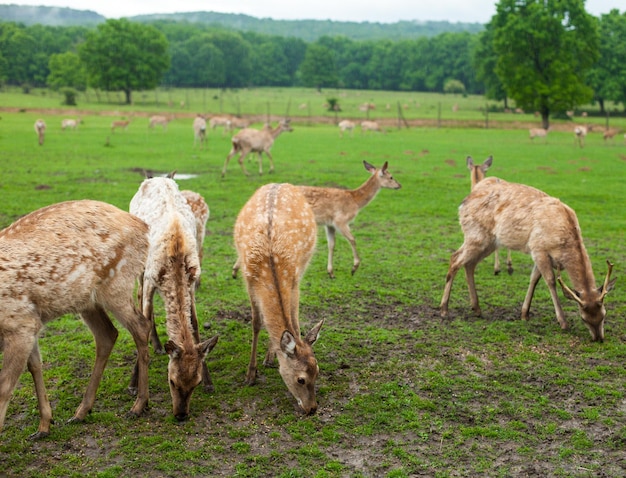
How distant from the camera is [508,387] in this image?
A: 5.88m

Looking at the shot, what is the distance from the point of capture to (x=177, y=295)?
209 inches

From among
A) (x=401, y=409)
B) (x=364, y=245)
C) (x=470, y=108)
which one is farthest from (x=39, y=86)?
(x=401, y=409)

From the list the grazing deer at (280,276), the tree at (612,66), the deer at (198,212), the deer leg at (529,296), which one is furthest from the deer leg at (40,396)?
the tree at (612,66)

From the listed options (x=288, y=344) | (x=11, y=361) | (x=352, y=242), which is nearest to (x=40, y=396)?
(x=11, y=361)

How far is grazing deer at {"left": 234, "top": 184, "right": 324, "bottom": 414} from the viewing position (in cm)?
532

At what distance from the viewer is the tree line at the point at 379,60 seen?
139ft

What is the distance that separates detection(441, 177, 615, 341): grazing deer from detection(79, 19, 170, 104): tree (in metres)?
60.2

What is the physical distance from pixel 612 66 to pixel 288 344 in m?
55.6

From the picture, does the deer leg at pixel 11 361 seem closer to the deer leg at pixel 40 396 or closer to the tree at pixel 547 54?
the deer leg at pixel 40 396

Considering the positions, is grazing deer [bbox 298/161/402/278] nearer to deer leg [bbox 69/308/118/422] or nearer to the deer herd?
the deer herd

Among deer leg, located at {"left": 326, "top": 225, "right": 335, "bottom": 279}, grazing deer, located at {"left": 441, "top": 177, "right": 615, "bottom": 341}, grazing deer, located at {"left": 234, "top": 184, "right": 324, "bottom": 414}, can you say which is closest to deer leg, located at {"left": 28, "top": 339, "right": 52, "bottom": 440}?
grazing deer, located at {"left": 234, "top": 184, "right": 324, "bottom": 414}

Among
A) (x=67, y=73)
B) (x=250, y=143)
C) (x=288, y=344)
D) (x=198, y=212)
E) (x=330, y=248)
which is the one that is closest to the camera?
(x=288, y=344)

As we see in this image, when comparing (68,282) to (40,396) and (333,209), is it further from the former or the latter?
(333,209)

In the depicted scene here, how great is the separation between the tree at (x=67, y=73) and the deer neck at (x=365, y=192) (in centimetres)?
6405
